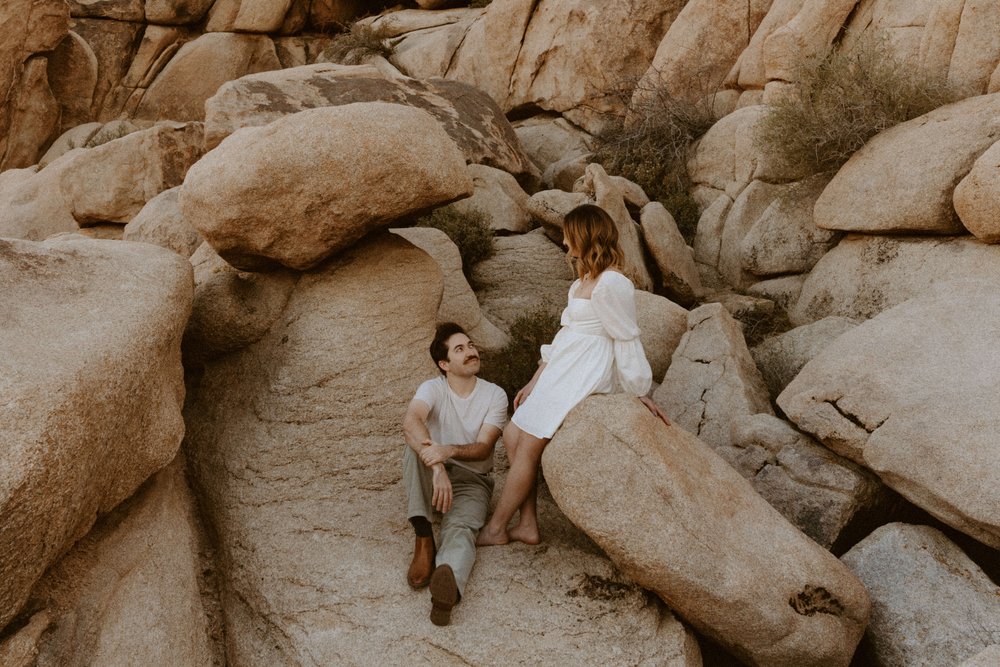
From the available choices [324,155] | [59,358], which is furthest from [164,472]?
[324,155]

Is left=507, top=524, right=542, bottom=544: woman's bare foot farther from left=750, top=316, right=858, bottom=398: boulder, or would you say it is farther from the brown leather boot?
left=750, top=316, right=858, bottom=398: boulder

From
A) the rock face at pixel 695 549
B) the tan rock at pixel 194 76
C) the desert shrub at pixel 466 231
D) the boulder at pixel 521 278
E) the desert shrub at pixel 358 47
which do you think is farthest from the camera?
the tan rock at pixel 194 76

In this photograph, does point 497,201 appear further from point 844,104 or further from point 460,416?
point 460,416

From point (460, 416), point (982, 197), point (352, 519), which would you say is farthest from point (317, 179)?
point (982, 197)

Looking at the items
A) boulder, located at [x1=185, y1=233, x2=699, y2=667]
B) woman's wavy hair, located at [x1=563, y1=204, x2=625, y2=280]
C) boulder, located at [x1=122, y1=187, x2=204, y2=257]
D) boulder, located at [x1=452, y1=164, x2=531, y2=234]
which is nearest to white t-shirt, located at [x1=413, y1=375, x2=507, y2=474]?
boulder, located at [x1=185, y1=233, x2=699, y2=667]

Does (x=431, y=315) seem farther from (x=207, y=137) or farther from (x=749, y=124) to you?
(x=749, y=124)

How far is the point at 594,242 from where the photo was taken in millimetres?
4578

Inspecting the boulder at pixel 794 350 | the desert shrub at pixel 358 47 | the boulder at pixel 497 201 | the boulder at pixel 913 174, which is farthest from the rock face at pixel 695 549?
the desert shrub at pixel 358 47

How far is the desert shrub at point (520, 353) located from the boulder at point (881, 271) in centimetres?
251

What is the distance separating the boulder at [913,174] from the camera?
265 inches

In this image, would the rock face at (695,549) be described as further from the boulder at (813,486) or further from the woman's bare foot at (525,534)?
the boulder at (813,486)

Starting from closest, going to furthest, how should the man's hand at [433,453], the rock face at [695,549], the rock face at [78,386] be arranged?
1. the rock face at [78,386]
2. the rock face at [695,549]
3. the man's hand at [433,453]

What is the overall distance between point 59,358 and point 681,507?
305 cm

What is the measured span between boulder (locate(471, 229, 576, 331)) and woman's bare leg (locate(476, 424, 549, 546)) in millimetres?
3239
